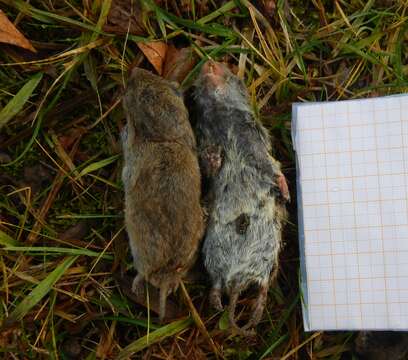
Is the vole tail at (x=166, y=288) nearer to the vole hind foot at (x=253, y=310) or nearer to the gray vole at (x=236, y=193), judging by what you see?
the gray vole at (x=236, y=193)

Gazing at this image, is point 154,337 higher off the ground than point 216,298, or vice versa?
point 216,298

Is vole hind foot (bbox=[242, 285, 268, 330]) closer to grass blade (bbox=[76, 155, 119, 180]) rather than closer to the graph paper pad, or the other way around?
the graph paper pad

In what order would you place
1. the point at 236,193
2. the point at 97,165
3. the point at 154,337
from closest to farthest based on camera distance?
the point at 236,193 → the point at 154,337 → the point at 97,165

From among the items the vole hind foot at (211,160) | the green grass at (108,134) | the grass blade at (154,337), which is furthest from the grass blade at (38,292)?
the vole hind foot at (211,160)

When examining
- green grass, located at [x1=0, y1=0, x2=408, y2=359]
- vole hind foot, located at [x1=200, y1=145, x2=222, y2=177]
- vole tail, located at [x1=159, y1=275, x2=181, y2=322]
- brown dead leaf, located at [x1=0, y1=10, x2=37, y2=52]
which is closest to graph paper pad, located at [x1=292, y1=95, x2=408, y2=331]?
green grass, located at [x1=0, y1=0, x2=408, y2=359]

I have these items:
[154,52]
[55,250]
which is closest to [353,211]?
[154,52]

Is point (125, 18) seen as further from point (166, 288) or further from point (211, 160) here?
point (166, 288)

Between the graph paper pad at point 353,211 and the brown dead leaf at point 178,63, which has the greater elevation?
the brown dead leaf at point 178,63
